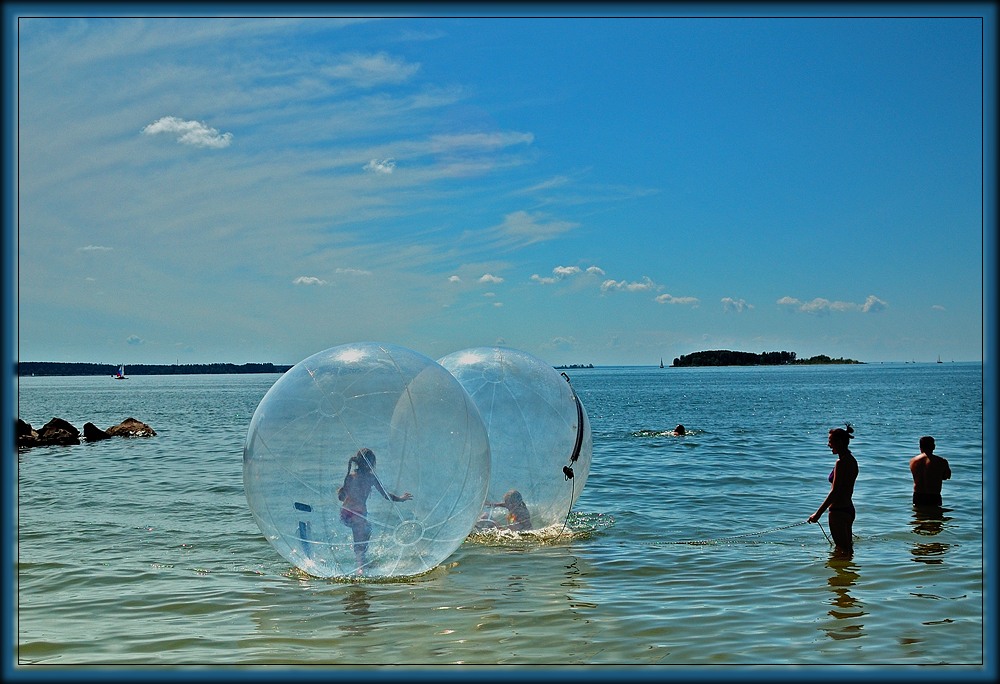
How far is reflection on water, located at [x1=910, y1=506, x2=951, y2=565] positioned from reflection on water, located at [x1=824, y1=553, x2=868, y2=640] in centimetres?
107

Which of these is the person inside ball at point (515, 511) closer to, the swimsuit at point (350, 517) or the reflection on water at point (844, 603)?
the swimsuit at point (350, 517)

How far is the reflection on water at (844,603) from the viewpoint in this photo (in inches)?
317

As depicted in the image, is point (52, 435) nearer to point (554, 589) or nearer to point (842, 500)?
point (554, 589)

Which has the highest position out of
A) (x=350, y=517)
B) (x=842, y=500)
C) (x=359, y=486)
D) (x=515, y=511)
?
(x=359, y=486)

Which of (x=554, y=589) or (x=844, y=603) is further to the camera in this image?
(x=554, y=589)

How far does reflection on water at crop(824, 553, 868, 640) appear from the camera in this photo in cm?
805

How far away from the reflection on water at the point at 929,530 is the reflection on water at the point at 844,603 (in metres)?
1.07

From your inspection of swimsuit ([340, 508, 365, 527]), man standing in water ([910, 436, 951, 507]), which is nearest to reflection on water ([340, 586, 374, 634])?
swimsuit ([340, 508, 365, 527])

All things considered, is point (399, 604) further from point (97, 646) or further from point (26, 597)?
point (26, 597)

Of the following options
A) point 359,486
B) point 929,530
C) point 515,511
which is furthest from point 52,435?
point 929,530

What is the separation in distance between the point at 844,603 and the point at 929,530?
4681mm

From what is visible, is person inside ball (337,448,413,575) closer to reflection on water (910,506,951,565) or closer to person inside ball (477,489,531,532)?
person inside ball (477,489,531,532)

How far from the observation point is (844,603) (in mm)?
8930

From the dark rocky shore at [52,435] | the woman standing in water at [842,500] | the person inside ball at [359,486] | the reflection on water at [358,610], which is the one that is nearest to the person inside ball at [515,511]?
the reflection on water at [358,610]
